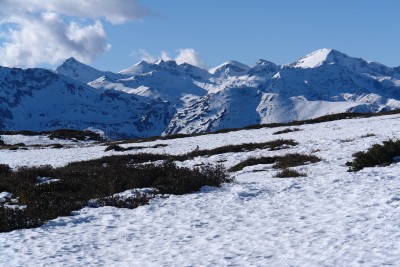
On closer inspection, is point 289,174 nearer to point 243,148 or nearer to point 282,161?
point 282,161

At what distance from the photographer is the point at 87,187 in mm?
16734

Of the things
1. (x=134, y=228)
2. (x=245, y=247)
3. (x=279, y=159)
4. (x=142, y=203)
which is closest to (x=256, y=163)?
(x=279, y=159)

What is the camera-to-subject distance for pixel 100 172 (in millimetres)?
19750

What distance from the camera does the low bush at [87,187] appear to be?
1312 cm

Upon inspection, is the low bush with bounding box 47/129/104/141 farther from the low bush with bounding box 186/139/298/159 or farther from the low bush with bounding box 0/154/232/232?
the low bush with bounding box 0/154/232/232

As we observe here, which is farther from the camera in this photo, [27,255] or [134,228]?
[134,228]

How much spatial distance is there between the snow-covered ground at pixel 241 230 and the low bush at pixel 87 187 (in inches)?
20.5

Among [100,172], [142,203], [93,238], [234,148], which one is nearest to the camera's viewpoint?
[93,238]

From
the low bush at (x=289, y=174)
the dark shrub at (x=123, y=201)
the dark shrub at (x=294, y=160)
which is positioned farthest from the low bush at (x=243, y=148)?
the dark shrub at (x=123, y=201)

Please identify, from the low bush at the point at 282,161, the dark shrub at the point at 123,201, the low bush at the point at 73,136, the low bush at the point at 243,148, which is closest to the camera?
the dark shrub at the point at 123,201

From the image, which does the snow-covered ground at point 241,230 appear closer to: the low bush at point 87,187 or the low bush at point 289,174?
the low bush at point 87,187

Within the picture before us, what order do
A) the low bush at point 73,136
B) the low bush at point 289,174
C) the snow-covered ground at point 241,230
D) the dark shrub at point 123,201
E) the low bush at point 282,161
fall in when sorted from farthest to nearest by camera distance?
1. the low bush at point 73,136
2. the low bush at point 282,161
3. the low bush at point 289,174
4. the dark shrub at point 123,201
5. the snow-covered ground at point 241,230

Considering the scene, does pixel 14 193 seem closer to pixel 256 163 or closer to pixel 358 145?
pixel 256 163

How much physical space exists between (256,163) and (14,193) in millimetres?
10936
